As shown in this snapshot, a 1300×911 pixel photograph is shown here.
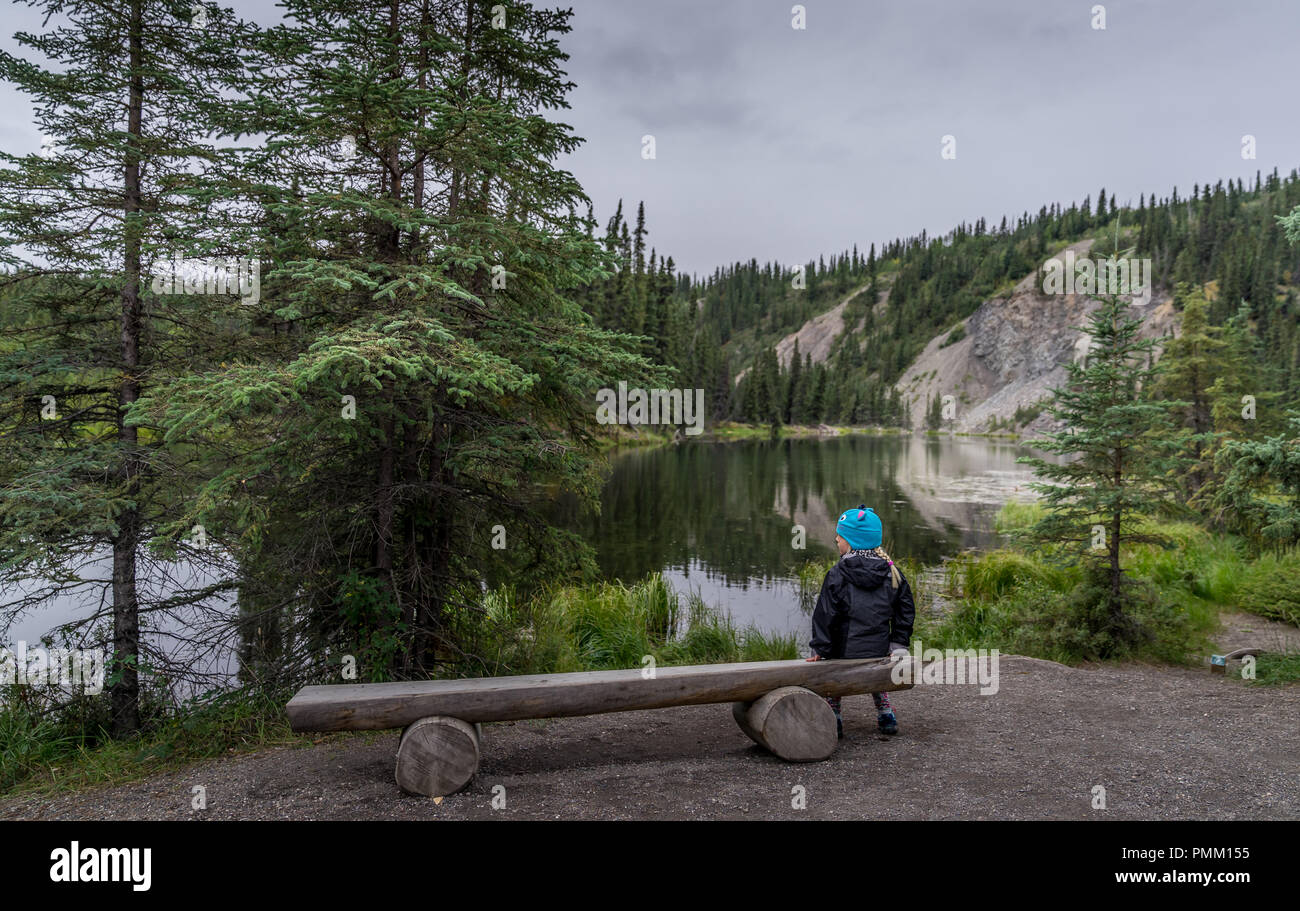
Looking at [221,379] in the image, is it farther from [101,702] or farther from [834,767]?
[834,767]

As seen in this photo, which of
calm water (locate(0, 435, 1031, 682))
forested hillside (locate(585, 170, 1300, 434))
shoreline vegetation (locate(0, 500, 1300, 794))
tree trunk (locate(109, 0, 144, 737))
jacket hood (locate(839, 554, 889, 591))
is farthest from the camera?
forested hillside (locate(585, 170, 1300, 434))

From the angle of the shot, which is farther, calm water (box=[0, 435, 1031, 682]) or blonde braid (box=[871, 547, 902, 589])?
calm water (box=[0, 435, 1031, 682])

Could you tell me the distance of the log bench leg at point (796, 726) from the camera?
503 cm

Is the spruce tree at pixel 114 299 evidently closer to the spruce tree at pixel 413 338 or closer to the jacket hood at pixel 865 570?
the spruce tree at pixel 413 338

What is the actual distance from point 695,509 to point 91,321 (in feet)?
76.1

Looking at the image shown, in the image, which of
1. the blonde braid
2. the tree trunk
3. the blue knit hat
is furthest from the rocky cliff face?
the tree trunk

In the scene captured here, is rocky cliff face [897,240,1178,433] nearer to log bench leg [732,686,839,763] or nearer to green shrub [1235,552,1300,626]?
green shrub [1235,552,1300,626]

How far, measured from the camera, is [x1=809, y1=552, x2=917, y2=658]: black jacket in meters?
5.52

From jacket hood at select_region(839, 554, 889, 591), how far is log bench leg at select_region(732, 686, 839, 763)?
99 cm

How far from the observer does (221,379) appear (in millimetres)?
4406

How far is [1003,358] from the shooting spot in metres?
162

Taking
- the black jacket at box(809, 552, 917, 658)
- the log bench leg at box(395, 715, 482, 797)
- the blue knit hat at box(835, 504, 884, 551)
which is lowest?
the log bench leg at box(395, 715, 482, 797)

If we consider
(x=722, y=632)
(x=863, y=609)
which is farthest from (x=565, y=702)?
(x=722, y=632)
